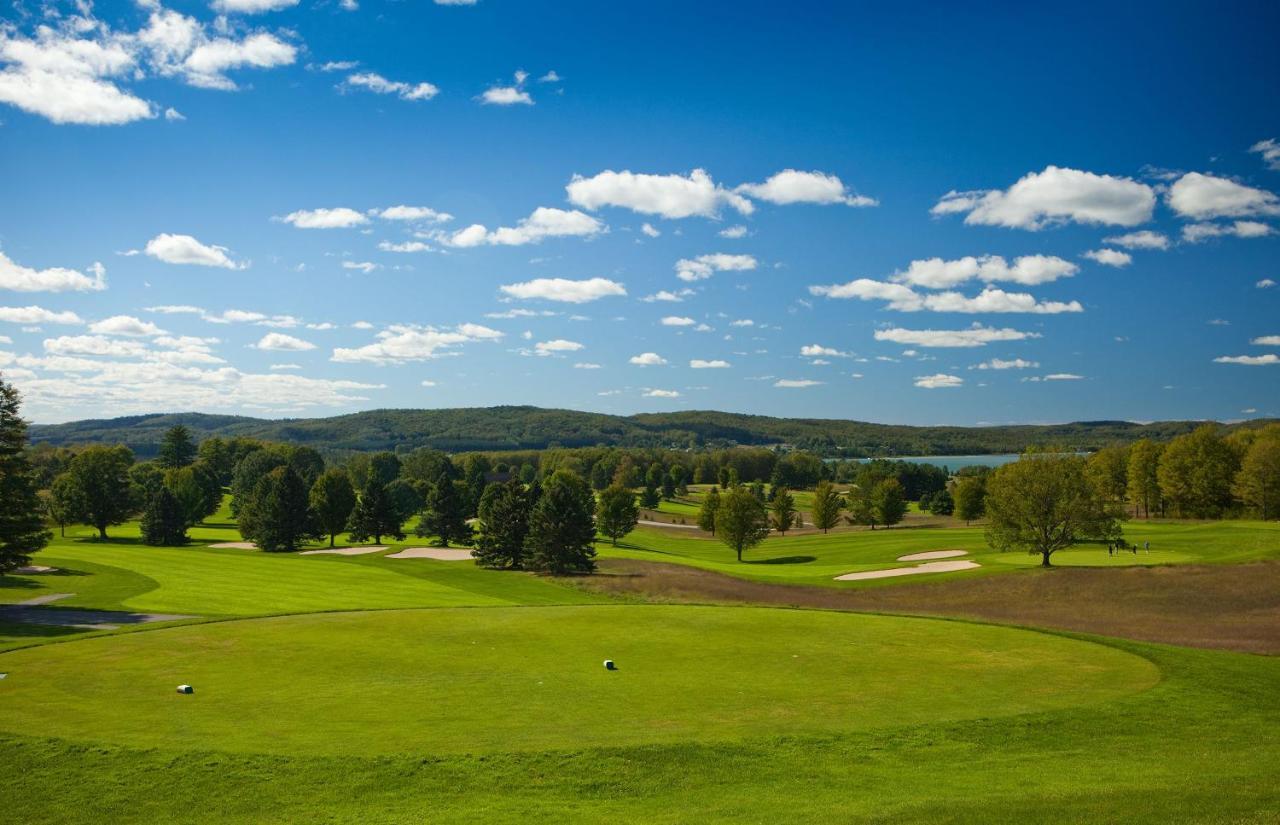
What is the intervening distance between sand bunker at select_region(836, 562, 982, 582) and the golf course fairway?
2449 centimetres

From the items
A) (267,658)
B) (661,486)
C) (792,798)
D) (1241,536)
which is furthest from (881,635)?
(661,486)

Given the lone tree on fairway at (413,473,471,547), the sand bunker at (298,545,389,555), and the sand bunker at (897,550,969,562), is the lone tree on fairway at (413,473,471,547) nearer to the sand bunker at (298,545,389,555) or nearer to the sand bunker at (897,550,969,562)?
the sand bunker at (298,545,389,555)

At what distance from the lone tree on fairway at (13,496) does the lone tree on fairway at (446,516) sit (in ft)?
128

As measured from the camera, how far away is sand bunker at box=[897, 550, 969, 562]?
207 ft

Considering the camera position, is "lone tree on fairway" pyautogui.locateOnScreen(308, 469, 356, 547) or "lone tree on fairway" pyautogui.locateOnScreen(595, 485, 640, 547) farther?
"lone tree on fairway" pyautogui.locateOnScreen(595, 485, 640, 547)

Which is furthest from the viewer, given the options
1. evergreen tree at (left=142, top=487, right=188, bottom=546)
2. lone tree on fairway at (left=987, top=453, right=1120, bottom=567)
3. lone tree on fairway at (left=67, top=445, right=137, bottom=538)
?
lone tree on fairway at (left=67, top=445, right=137, bottom=538)

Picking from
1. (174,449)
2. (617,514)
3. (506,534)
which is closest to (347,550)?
(506,534)

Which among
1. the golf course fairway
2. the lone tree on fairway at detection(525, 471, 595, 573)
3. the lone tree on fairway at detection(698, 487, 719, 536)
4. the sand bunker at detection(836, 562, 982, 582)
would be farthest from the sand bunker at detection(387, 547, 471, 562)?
the golf course fairway

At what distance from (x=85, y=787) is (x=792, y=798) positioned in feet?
41.4

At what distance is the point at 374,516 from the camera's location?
8831cm

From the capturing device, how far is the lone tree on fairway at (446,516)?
8375 cm

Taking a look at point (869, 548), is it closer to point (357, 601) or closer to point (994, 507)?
point (994, 507)

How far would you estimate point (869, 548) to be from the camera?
7594 centimetres

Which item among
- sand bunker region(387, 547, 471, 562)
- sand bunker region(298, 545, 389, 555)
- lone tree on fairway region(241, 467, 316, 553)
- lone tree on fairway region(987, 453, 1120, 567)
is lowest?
sand bunker region(298, 545, 389, 555)
